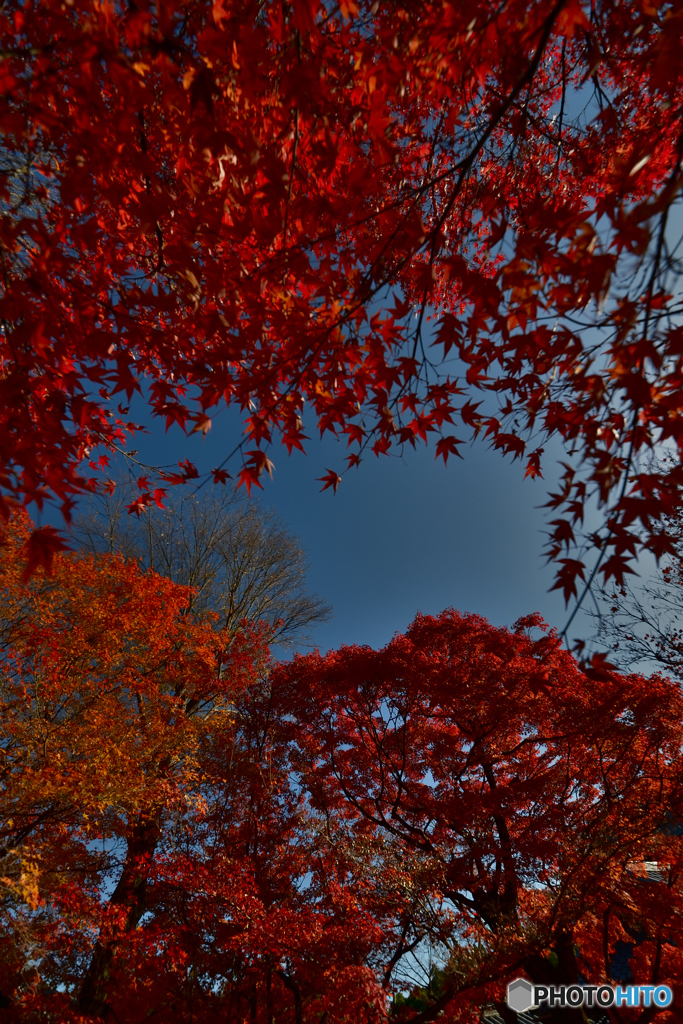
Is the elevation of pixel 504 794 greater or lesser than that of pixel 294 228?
lesser

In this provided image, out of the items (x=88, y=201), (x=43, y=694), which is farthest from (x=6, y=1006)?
(x=88, y=201)

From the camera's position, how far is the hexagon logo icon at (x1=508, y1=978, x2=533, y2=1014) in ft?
17.3

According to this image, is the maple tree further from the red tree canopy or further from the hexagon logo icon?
the red tree canopy

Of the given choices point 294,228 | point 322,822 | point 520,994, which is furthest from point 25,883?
point 294,228

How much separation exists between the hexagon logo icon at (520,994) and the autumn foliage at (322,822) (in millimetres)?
125

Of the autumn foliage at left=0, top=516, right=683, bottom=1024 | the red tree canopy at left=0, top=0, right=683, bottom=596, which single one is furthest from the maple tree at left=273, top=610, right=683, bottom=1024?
the red tree canopy at left=0, top=0, right=683, bottom=596

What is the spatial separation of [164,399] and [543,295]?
2784 millimetres

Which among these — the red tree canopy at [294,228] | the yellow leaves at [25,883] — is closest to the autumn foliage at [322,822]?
the yellow leaves at [25,883]

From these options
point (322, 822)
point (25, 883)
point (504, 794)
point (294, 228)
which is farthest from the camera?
point (322, 822)

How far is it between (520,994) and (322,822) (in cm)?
334

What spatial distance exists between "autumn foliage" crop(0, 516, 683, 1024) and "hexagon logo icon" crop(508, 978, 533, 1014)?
0.12 m

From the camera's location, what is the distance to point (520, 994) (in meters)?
5.38

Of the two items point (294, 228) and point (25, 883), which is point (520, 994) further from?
point (294, 228)

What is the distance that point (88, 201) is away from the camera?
3.14 m
